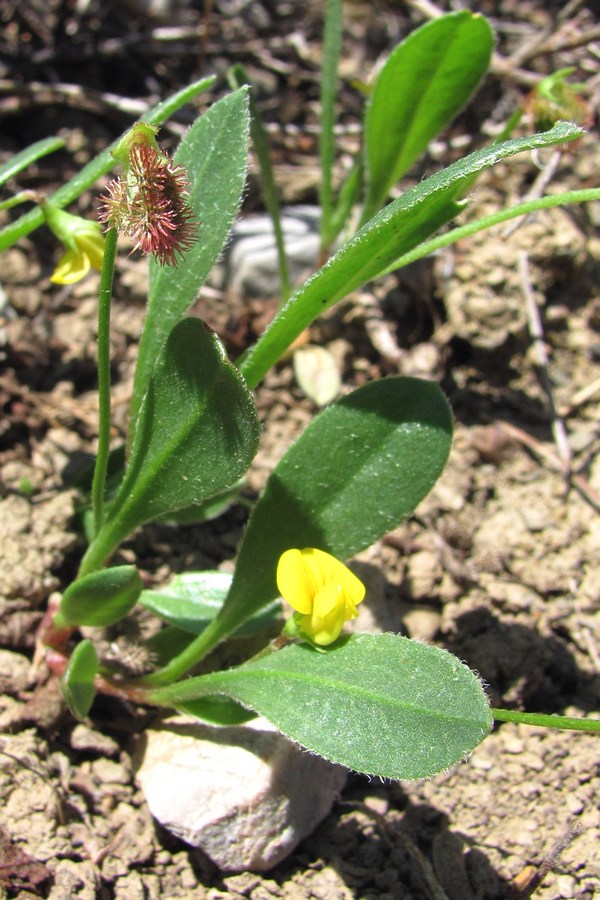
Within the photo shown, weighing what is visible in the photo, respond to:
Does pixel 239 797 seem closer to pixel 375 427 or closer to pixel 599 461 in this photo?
pixel 375 427

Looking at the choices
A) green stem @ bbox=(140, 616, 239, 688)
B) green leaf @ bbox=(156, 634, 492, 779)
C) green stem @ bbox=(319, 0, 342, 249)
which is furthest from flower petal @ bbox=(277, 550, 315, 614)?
green stem @ bbox=(319, 0, 342, 249)

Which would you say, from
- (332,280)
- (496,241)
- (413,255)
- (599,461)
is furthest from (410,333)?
(332,280)

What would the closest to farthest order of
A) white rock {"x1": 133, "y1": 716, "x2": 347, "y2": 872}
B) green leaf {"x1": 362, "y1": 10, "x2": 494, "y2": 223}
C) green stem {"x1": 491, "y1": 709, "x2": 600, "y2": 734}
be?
green stem {"x1": 491, "y1": 709, "x2": 600, "y2": 734} → white rock {"x1": 133, "y1": 716, "x2": 347, "y2": 872} → green leaf {"x1": 362, "y1": 10, "x2": 494, "y2": 223}

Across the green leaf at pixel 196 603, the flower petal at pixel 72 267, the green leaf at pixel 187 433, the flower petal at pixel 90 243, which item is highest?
the flower petal at pixel 90 243

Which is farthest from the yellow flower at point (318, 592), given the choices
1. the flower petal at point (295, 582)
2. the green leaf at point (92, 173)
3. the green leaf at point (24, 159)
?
the green leaf at point (24, 159)

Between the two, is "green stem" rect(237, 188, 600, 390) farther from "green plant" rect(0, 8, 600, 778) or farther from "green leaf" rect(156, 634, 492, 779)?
"green leaf" rect(156, 634, 492, 779)

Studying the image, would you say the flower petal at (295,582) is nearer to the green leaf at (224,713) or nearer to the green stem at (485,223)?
the green leaf at (224,713)
